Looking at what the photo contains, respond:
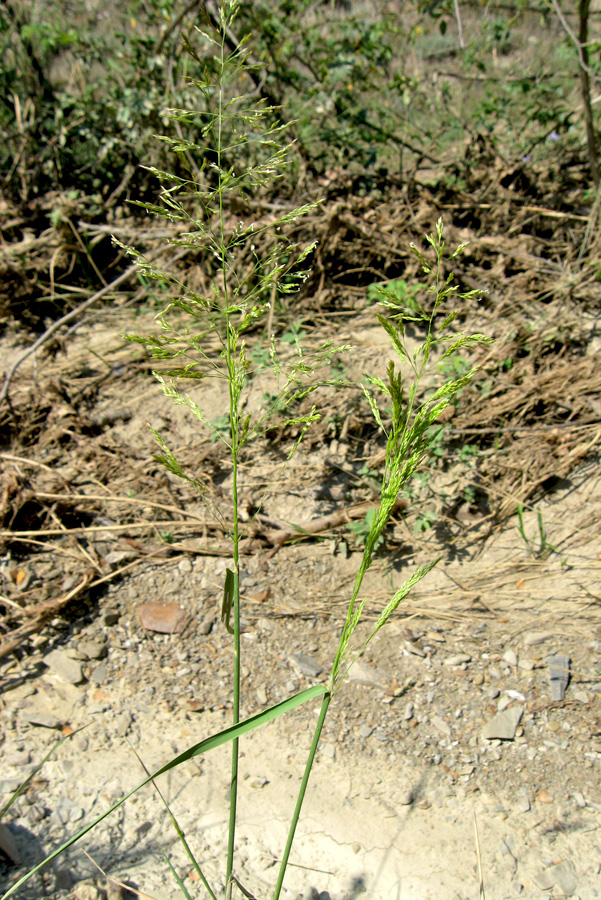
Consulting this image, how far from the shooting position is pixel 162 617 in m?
2.41

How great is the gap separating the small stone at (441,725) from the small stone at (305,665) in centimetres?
40

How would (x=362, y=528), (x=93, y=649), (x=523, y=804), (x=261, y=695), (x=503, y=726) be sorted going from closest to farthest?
(x=523, y=804) → (x=503, y=726) → (x=261, y=695) → (x=93, y=649) → (x=362, y=528)

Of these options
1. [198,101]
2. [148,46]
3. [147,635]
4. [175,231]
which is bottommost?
[147,635]

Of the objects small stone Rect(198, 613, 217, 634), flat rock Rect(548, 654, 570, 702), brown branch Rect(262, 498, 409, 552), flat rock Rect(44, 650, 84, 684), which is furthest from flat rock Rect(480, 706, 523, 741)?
flat rock Rect(44, 650, 84, 684)

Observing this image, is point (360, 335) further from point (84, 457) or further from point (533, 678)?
point (533, 678)

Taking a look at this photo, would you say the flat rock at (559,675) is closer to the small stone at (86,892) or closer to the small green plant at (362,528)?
the small green plant at (362,528)

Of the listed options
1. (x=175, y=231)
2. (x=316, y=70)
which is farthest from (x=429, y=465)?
(x=316, y=70)

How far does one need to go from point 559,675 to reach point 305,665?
2.69 ft

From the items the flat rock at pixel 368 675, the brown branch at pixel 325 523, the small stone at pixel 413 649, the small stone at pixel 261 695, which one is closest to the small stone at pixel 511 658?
the small stone at pixel 413 649

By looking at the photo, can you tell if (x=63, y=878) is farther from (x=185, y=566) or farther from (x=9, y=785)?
(x=185, y=566)

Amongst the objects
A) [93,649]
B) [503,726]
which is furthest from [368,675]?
[93,649]

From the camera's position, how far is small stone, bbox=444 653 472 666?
7.36 feet

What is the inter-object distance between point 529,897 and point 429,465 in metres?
1.48

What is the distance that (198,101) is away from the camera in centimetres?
391
